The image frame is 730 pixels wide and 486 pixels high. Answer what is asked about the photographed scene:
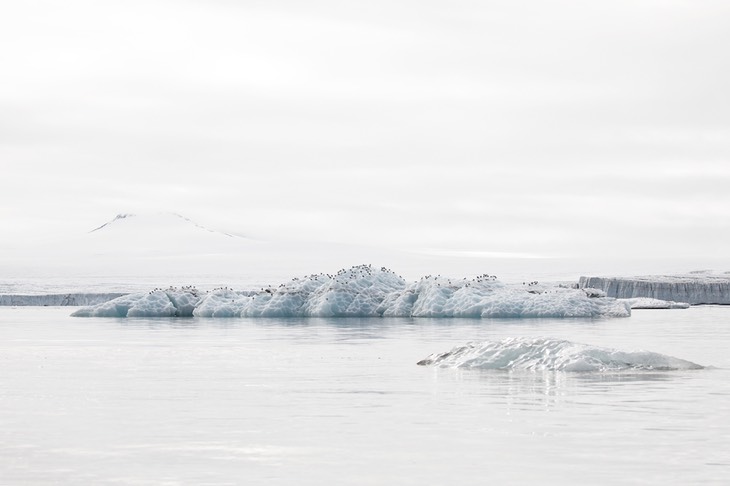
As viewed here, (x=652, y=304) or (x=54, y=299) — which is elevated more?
(x=652, y=304)

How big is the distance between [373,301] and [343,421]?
90.6 ft

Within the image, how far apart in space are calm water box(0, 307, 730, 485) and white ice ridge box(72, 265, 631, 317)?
16862mm

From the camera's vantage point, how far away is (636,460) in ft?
25.7

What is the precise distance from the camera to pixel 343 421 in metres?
9.99

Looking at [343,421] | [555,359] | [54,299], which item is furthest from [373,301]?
[343,421]

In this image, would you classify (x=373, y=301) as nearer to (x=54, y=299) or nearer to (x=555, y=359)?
(x=555, y=359)

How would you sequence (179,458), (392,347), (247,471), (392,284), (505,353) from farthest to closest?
(392,284) → (392,347) → (505,353) → (179,458) → (247,471)

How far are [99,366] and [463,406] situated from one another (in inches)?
271

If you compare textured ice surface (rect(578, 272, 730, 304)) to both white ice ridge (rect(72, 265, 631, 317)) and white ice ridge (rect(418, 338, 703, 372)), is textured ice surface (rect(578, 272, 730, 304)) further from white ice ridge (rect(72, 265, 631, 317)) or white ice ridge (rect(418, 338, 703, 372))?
white ice ridge (rect(418, 338, 703, 372))

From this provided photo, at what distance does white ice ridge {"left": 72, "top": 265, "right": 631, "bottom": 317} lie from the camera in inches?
1404

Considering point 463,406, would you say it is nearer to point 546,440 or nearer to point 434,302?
point 546,440

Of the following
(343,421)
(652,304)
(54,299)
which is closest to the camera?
→ (343,421)

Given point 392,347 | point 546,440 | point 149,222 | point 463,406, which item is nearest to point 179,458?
point 546,440

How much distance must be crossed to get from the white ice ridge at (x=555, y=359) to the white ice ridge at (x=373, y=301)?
1963 cm
